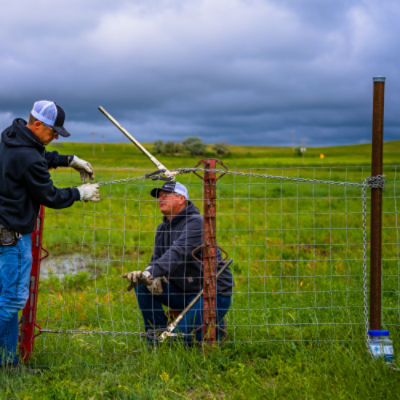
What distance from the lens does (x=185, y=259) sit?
456 centimetres

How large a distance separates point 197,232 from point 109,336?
1.46m

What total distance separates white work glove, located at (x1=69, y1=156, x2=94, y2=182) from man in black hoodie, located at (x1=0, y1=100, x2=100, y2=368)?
15.5 inches

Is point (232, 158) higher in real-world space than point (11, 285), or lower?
higher

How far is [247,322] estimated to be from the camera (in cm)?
526

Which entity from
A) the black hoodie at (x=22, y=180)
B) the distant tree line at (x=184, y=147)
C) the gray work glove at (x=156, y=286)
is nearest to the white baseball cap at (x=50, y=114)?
the black hoodie at (x=22, y=180)

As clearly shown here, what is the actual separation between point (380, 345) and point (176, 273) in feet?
6.65

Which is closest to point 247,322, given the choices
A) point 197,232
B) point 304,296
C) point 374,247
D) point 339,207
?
point 304,296

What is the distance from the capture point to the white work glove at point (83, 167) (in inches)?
174

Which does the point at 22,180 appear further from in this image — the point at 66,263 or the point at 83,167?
the point at 66,263

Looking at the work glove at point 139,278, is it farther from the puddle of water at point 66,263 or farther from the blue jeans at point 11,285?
the puddle of water at point 66,263

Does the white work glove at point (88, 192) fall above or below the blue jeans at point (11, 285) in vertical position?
above

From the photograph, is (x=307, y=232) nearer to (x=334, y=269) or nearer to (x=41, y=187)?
(x=334, y=269)

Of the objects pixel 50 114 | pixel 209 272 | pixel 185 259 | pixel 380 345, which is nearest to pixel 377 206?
pixel 380 345

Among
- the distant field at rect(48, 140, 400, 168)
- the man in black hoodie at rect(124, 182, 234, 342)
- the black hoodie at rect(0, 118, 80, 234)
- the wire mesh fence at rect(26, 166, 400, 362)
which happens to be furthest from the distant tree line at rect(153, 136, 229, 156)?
the black hoodie at rect(0, 118, 80, 234)
